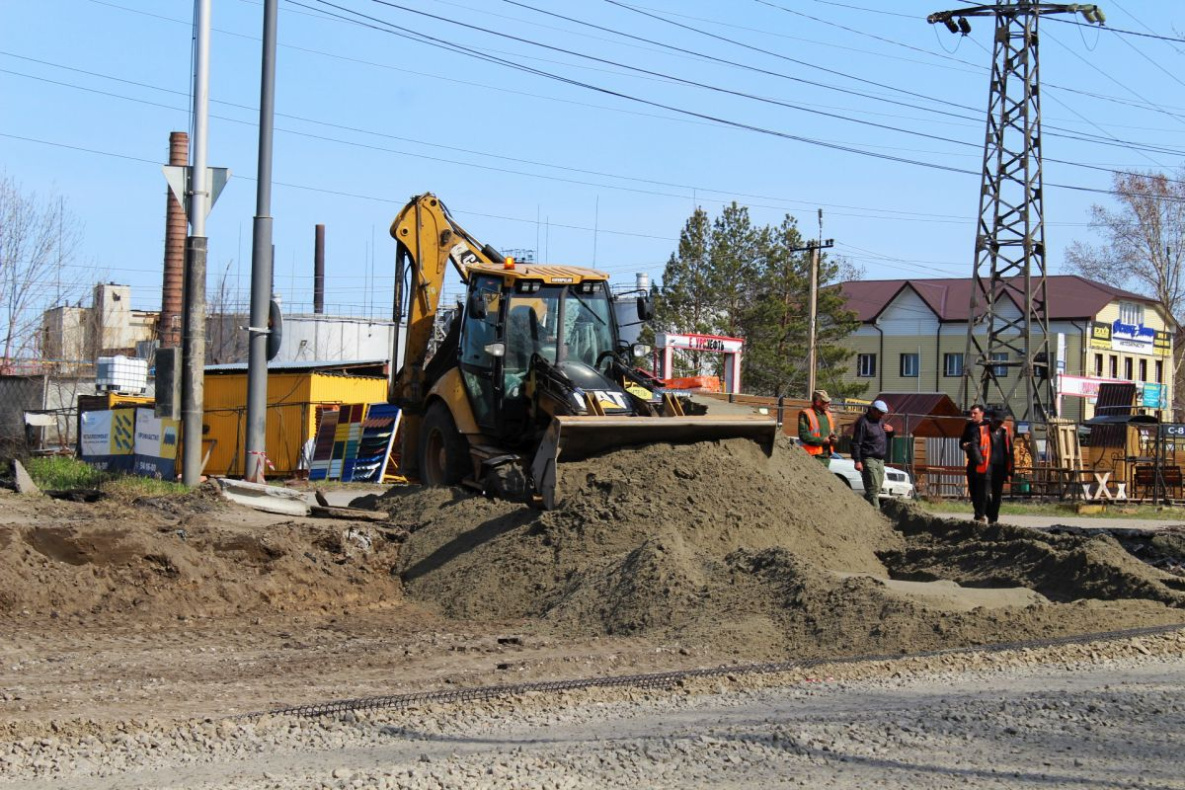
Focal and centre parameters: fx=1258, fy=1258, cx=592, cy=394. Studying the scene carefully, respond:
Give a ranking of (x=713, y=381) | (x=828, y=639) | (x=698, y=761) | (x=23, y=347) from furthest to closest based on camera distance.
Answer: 1. (x=23, y=347)
2. (x=713, y=381)
3. (x=828, y=639)
4. (x=698, y=761)

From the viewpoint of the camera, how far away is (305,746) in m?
5.78

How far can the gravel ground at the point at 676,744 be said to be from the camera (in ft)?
17.4

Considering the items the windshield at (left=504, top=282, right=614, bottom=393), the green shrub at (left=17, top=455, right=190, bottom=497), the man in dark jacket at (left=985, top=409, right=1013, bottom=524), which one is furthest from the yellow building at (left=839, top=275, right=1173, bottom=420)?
the windshield at (left=504, top=282, right=614, bottom=393)

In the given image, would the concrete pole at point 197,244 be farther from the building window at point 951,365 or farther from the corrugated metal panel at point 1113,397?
the building window at point 951,365

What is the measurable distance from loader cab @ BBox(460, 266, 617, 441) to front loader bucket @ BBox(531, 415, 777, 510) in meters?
2.16

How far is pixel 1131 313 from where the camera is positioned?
66.1m

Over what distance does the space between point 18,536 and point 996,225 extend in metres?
29.6

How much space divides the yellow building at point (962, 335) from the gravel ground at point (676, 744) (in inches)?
2241

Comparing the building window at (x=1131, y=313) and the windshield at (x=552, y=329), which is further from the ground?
the building window at (x=1131, y=313)

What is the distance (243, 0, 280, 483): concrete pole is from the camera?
14.4 metres

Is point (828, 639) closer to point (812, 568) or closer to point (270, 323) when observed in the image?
point (812, 568)

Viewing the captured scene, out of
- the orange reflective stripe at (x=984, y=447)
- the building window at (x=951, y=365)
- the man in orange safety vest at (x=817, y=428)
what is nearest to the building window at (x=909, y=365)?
the building window at (x=951, y=365)

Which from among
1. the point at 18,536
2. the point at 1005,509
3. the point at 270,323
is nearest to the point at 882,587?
the point at 18,536

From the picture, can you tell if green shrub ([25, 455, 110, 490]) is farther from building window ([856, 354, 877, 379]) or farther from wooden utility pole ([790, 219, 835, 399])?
building window ([856, 354, 877, 379])
